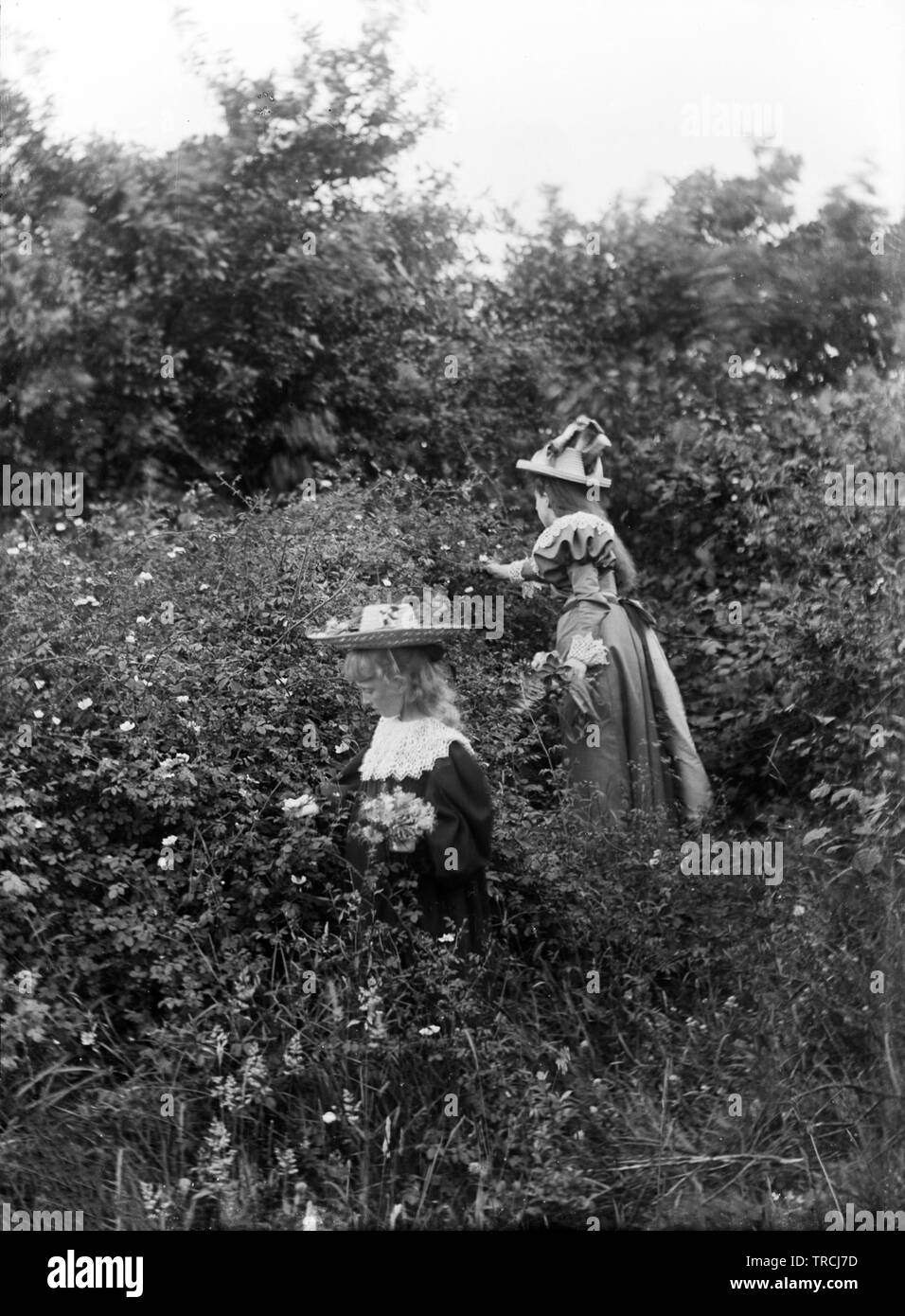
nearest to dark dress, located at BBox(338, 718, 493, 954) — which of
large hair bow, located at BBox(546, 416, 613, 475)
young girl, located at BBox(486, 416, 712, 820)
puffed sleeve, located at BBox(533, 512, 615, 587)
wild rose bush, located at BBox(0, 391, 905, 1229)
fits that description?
wild rose bush, located at BBox(0, 391, 905, 1229)

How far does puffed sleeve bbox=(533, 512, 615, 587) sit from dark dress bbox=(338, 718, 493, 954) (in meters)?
1.24

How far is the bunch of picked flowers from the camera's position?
4746mm

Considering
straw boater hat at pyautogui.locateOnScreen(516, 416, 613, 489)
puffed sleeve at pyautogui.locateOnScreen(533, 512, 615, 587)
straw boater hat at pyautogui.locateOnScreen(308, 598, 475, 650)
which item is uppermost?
straw boater hat at pyautogui.locateOnScreen(516, 416, 613, 489)

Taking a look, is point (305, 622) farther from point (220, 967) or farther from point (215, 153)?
point (215, 153)

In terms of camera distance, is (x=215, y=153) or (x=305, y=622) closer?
(x=305, y=622)

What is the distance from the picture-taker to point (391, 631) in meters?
4.78

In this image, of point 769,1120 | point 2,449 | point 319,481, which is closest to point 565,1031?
point 769,1120

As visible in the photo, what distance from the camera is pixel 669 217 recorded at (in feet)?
24.3

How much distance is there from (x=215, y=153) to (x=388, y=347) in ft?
3.68

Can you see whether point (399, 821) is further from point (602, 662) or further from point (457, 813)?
point (602, 662)

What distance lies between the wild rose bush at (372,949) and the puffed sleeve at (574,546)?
460 mm

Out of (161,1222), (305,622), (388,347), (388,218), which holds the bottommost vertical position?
(161,1222)

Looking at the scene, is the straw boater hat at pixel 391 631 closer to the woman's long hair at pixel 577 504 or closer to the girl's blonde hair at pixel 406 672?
the girl's blonde hair at pixel 406 672

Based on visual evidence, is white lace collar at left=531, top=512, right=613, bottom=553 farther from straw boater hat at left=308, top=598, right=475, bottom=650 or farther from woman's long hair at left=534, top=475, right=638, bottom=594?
straw boater hat at left=308, top=598, right=475, bottom=650
